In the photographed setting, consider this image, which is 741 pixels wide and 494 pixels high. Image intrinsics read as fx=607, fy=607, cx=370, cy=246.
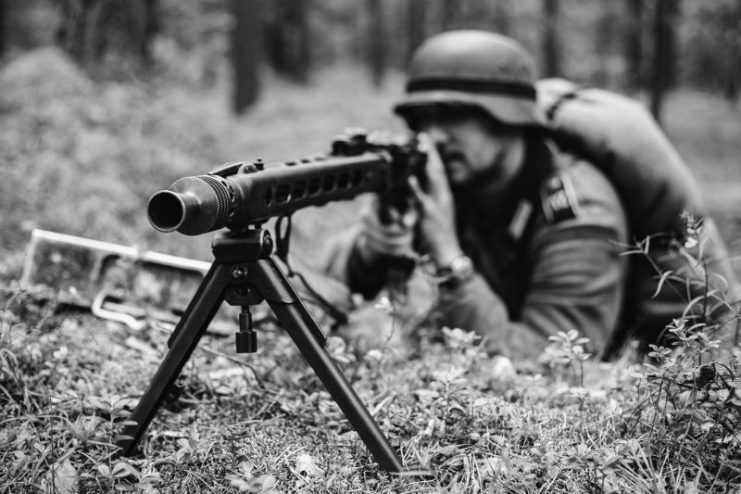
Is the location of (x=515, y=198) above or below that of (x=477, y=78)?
below

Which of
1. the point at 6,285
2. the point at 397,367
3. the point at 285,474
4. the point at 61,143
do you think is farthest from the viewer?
the point at 61,143

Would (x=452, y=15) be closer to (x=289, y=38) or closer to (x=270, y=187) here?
(x=289, y=38)

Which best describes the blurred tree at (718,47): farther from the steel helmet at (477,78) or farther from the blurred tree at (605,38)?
the steel helmet at (477,78)

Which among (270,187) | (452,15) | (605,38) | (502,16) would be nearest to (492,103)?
(270,187)

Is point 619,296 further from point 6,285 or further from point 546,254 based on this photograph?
point 6,285

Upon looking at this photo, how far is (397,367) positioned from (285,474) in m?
0.94

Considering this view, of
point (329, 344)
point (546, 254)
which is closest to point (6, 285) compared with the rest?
point (329, 344)

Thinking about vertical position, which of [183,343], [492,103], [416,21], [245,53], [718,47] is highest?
[416,21]

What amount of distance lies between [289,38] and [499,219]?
26020mm

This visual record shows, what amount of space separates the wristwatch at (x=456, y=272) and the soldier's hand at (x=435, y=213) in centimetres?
3

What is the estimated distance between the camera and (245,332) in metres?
1.75

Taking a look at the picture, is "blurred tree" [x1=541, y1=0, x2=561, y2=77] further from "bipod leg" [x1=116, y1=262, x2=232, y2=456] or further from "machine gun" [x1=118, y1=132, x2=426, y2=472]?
"bipod leg" [x1=116, y1=262, x2=232, y2=456]

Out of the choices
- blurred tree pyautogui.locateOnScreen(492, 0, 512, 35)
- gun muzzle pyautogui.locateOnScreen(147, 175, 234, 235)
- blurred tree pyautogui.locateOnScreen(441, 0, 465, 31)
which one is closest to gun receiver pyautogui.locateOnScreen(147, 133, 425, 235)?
gun muzzle pyautogui.locateOnScreen(147, 175, 234, 235)

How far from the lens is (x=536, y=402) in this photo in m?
2.28
